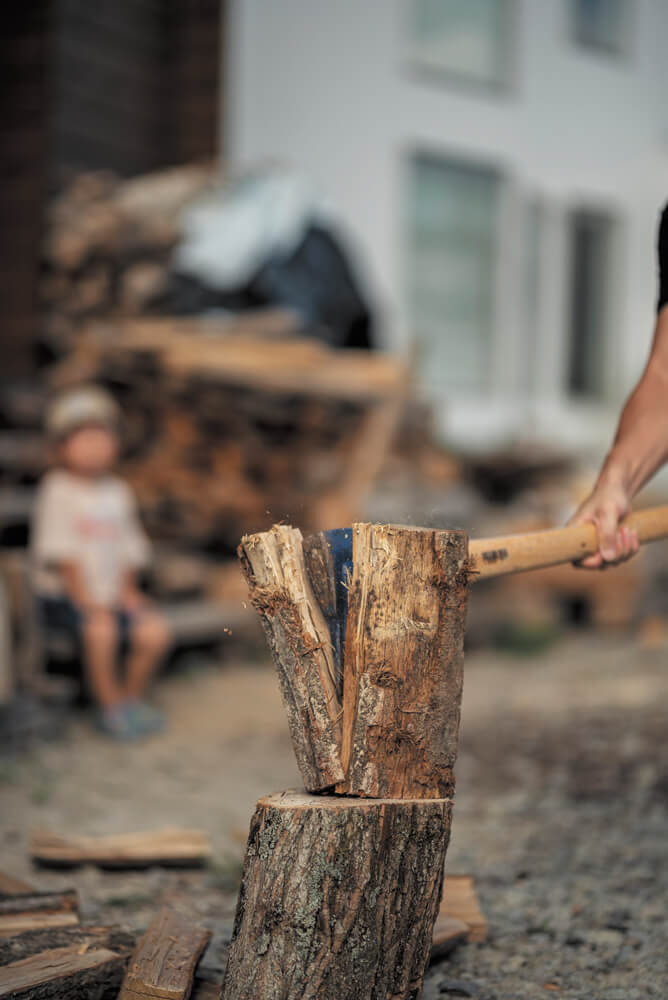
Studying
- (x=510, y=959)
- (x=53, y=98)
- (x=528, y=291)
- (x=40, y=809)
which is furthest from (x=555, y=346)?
(x=510, y=959)

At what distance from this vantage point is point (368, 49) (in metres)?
8.51

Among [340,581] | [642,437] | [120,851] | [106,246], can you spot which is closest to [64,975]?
[340,581]

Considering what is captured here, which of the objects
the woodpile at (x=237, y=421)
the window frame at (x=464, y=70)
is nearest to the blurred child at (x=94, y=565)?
the woodpile at (x=237, y=421)

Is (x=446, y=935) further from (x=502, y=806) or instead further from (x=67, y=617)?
(x=67, y=617)

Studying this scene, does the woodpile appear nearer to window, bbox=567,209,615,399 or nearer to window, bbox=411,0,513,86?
window, bbox=411,0,513,86

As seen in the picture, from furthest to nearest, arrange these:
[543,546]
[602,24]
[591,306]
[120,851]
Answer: [591,306] < [602,24] < [120,851] < [543,546]

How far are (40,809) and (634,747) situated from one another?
79.5 inches

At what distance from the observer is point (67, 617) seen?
459 cm

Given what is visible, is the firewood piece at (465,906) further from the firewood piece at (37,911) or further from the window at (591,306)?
the window at (591,306)

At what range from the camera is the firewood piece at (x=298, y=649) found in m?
1.83

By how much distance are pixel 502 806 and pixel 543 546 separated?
5.20 feet

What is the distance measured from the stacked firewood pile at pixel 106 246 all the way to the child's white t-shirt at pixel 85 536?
1710 mm

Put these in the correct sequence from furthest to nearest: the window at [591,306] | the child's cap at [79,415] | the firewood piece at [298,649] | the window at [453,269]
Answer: the window at [591,306] < the window at [453,269] < the child's cap at [79,415] < the firewood piece at [298,649]

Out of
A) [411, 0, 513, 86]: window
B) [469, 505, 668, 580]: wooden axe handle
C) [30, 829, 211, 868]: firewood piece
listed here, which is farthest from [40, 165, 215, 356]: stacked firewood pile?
[469, 505, 668, 580]: wooden axe handle
